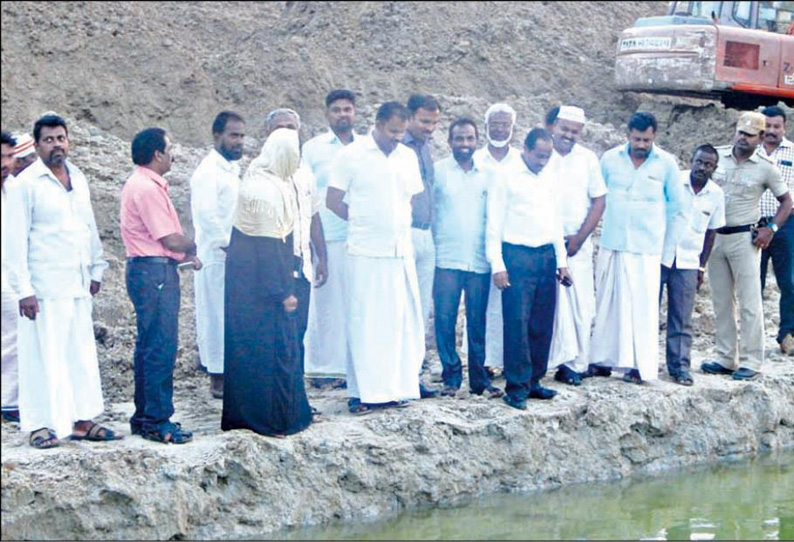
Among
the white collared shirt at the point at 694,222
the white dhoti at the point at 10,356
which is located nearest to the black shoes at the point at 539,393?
the white collared shirt at the point at 694,222

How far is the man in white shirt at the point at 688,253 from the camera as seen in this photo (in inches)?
339

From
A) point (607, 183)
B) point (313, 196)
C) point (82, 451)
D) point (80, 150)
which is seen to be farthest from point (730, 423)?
point (80, 150)

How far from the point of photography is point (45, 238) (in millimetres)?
6535

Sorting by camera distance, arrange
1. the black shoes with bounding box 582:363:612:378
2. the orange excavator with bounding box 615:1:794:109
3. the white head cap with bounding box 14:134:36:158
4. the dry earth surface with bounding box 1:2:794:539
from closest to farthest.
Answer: the dry earth surface with bounding box 1:2:794:539, the white head cap with bounding box 14:134:36:158, the black shoes with bounding box 582:363:612:378, the orange excavator with bounding box 615:1:794:109

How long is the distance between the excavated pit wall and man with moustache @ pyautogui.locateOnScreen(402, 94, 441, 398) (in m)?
0.69

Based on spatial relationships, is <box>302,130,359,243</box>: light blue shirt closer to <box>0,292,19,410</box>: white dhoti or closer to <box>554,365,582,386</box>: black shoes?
<box>554,365,582,386</box>: black shoes

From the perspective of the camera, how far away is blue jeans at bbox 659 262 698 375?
8656 mm

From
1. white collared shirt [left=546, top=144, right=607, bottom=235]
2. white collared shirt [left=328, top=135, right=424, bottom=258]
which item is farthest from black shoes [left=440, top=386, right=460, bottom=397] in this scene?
white collared shirt [left=546, top=144, right=607, bottom=235]

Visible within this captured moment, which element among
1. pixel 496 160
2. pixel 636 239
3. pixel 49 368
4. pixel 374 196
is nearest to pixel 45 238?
pixel 49 368

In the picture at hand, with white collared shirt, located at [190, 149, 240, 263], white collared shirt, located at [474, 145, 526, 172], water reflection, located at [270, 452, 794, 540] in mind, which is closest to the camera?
water reflection, located at [270, 452, 794, 540]

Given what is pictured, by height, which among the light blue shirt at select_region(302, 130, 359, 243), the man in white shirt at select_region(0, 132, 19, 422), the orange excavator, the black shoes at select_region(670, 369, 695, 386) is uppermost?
the orange excavator

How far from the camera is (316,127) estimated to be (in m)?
14.2

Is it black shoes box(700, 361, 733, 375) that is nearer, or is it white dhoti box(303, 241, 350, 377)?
white dhoti box(303, 241, 350, 377)

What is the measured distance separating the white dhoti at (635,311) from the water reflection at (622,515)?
0.82 metres
